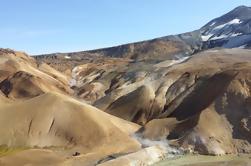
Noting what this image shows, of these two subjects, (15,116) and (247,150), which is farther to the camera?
(15,116)

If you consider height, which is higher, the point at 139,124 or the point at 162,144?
the point at 162,144

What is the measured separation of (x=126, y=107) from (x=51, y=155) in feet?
87.6

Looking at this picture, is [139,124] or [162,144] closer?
[162,144]

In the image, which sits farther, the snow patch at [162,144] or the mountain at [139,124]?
the snow patch at [162,144]

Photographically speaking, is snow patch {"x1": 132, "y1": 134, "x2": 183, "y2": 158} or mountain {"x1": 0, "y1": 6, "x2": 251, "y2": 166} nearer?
mountain {"x1": 0, "y1": 6, "x2": 251, "y2": 166}

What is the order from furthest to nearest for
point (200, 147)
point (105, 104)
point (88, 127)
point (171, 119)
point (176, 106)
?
point (105, 104) < point (176, 106) < point (171, 119) < point (88, 127) < point (200, 147)

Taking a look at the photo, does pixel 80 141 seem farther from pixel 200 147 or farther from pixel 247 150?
pixel 247 150

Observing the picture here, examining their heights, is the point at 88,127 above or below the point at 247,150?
above

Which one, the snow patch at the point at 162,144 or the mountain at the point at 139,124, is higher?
the mountain at the point at 139,124

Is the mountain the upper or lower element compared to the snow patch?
upper

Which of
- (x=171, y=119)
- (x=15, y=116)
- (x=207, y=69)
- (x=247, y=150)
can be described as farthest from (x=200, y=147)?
(x=207, y=69)

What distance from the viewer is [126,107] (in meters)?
75.9

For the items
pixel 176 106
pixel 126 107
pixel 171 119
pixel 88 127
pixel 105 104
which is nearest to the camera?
pixel 88 127

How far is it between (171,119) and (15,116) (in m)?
17.7
